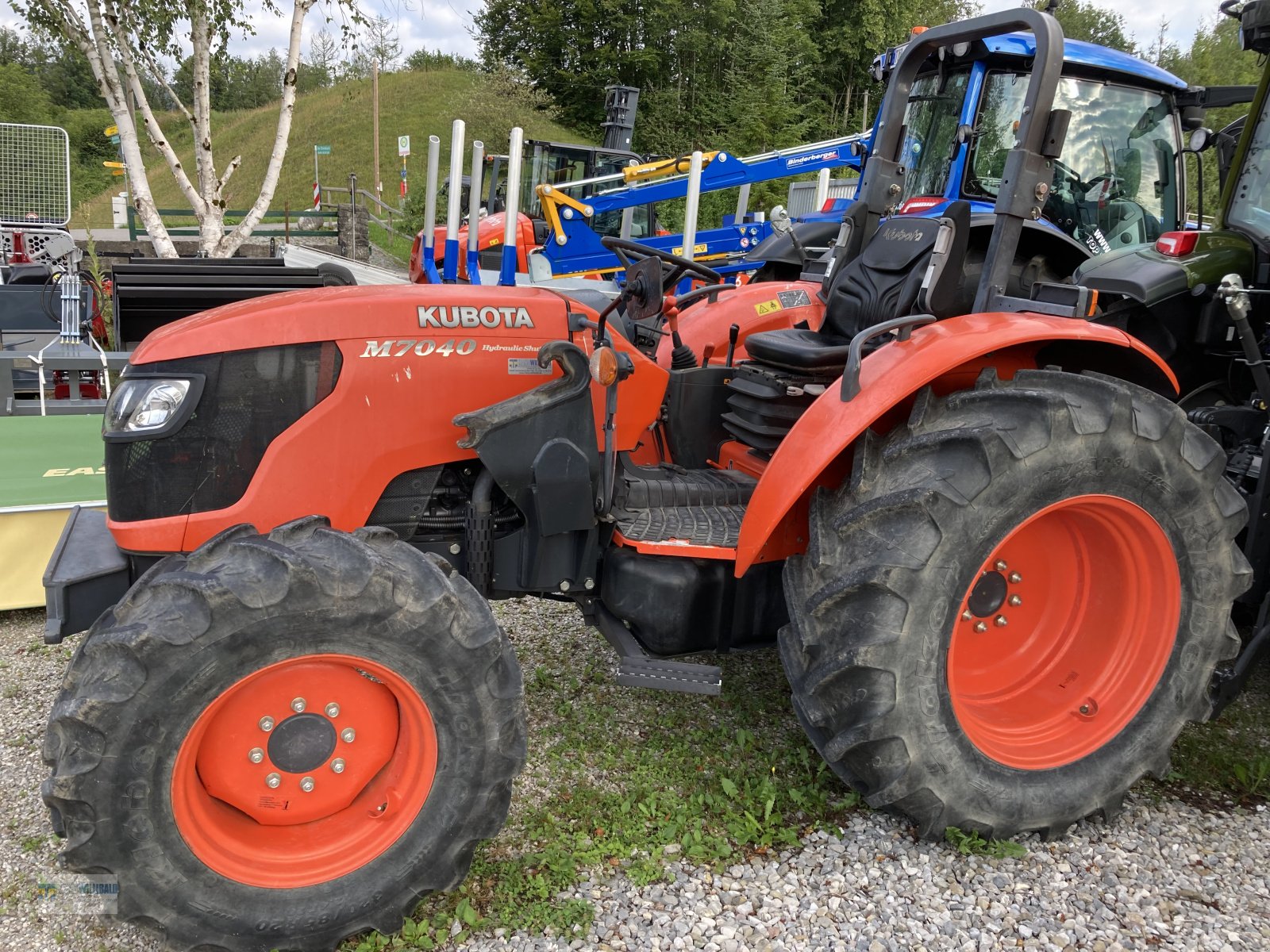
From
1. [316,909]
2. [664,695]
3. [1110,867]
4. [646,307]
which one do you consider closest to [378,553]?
[316,909]

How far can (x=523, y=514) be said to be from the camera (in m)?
2.47

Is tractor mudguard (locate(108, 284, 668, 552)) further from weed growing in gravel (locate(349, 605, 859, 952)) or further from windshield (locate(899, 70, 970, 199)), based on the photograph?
windshield (locate(899, 70, 970, 199))

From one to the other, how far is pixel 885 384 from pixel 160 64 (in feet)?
29.6

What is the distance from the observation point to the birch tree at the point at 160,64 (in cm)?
809

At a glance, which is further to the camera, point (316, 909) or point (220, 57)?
point (220, 57)

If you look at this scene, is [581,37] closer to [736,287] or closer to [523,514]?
[736,287]

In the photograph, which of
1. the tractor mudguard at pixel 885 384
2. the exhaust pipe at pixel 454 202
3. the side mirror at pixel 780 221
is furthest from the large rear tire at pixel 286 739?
the side mirror at pixel 780 221

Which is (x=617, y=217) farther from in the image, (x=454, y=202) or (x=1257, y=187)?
(x=1257, y=187)

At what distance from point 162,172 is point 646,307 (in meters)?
38.2

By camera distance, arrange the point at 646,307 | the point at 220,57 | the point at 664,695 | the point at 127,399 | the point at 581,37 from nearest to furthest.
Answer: the point at 127,399, the point at 646,307, the point at 664,695, the point at 220,57, the point at 581,37

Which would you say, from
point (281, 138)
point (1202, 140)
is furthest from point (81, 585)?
point (281, 138)

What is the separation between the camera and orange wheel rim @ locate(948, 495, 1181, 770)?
8.14 ft

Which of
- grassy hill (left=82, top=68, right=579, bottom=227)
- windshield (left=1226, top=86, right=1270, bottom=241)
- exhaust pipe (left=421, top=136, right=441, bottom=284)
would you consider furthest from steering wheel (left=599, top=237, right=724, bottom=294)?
grassy hill (left=82, top=68, right=579, bottom=227)

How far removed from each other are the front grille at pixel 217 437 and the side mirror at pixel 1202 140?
138 inches
